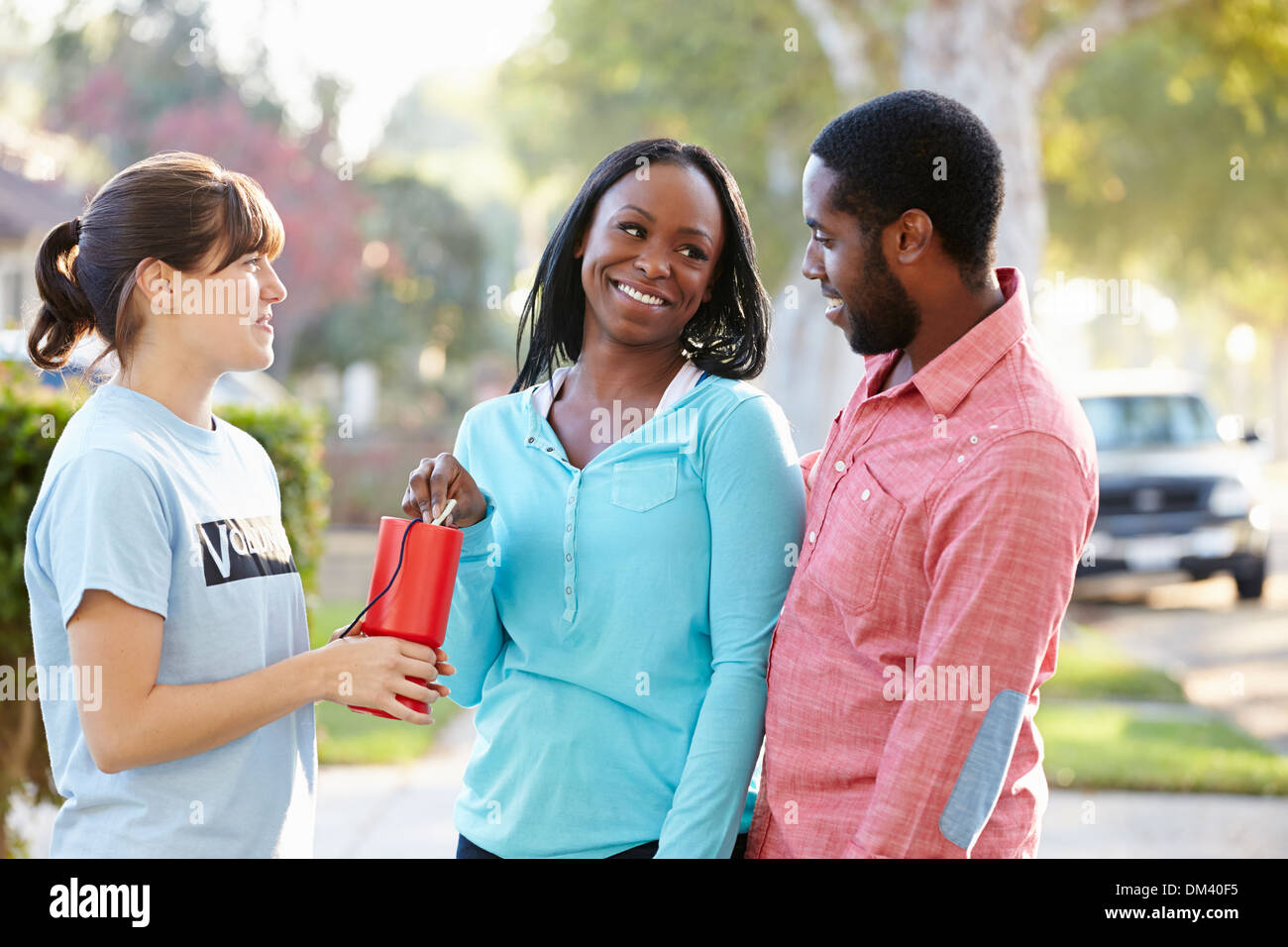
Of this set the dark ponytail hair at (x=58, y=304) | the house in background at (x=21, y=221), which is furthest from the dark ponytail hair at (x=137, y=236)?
the house in background at (x=21, y=221)

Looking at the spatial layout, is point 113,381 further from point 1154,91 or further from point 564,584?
point 1154,91

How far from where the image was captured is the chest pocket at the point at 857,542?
2.03 meters

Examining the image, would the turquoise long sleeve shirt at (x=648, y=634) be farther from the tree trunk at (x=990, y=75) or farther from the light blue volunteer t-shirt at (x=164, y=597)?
the tree trunk at (x=990, y=75)

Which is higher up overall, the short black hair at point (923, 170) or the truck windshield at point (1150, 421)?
the short black hair at point (923, 170)

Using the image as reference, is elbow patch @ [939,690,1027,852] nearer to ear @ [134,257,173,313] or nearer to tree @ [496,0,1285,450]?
ear @ [134,257,173,313]

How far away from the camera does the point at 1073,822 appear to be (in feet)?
18.3

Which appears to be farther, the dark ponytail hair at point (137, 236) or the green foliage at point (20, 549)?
the green foliage at point (20, 549)

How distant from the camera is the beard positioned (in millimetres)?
2152

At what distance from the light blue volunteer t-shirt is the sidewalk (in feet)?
9.02

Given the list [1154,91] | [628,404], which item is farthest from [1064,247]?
[628,404]

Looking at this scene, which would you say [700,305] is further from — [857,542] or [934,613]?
[934,613]

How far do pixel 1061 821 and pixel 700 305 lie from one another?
155 inches

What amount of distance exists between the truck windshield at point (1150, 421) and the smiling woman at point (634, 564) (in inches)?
397

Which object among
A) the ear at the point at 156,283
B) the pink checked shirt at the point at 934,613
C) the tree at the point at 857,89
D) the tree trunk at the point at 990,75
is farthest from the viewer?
the tree at the point at 857,89
